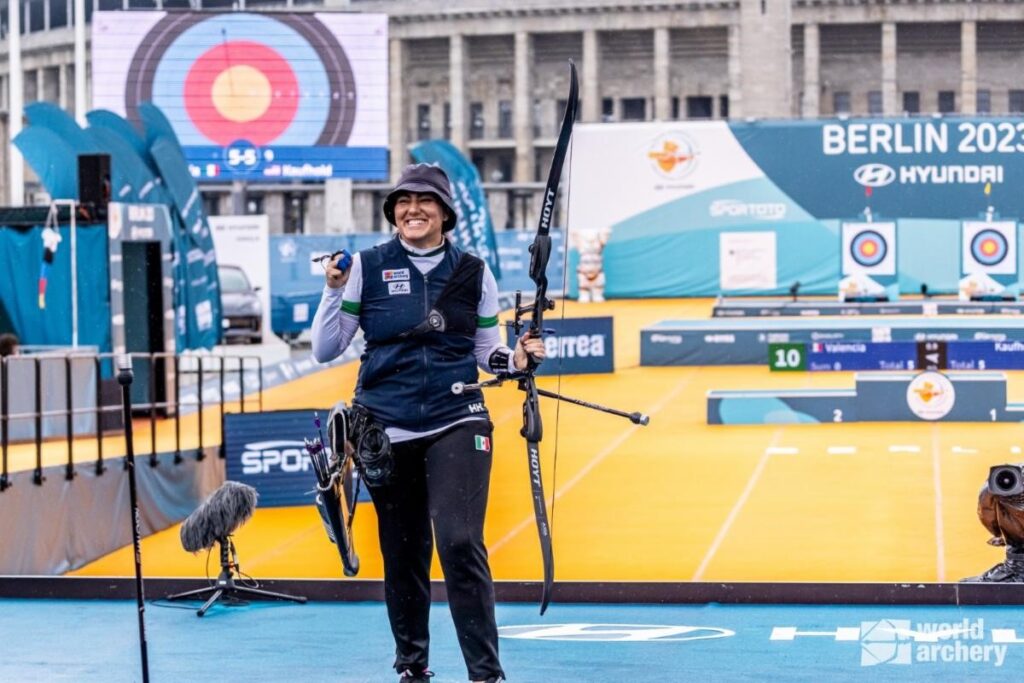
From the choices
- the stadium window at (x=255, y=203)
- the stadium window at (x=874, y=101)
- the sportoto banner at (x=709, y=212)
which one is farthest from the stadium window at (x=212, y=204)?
the sportoto banner at (x=709, y=212)

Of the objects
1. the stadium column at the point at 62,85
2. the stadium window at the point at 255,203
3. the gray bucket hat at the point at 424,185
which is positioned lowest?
the gray bucket hat at the point at 424,185

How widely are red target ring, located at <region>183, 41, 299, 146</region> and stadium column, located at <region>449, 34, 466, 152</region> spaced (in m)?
46.9

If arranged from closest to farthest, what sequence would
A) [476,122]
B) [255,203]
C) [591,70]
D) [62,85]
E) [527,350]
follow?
1. [527,350]
2. [62,85]
3. [255,203]
4. [591,70]
5. [476,122]

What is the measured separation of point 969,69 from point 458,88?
21.0 metres

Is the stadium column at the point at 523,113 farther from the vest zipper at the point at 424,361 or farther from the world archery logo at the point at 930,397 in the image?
the vest zipper at the point at 424,361

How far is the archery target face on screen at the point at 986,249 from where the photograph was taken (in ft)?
87.8

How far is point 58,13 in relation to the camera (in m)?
72.2

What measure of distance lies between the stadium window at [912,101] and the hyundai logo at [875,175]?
197ft

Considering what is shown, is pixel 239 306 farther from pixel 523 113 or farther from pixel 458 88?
pixel 458 88

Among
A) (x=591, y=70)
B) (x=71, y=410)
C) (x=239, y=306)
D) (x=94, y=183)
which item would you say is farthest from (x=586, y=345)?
(x=591, y=70)

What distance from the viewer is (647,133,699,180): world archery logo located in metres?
41.7

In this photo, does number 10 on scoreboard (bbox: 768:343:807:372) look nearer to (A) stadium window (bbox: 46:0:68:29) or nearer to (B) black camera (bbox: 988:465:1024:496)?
(B) black camera (bbox: 988:465:1024:496)

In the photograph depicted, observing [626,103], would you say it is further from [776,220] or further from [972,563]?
[972,563]

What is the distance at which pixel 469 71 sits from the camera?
3130 inches
